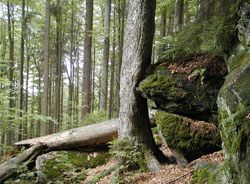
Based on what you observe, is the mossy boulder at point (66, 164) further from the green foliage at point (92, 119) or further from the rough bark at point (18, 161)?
the green foliage at point (92, 119)

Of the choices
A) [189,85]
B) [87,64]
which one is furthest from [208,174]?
[87,64]

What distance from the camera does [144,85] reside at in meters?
4.39

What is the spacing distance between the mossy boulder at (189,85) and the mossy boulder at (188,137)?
22 centimetres

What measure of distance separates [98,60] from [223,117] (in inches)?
951

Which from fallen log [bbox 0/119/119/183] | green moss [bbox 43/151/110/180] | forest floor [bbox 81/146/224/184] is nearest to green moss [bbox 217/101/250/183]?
forest floor [bbox 81/146/224/184]

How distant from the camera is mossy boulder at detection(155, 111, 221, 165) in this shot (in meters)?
3.82

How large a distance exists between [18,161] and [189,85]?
5623mm

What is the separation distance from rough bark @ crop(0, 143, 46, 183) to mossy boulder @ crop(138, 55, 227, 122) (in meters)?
4.29

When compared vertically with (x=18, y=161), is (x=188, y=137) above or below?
above

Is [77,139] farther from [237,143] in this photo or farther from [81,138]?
[237,143]

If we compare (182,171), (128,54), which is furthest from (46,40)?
(182,171)

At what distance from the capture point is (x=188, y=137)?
3.92 m

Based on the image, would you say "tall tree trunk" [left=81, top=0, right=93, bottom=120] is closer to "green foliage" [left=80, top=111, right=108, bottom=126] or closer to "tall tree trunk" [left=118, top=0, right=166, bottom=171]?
"green foliage" [left=80, top=111, right=108, bottom=126]

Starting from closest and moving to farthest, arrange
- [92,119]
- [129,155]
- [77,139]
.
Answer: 1. [129,155]
2. [77,139]
3. [92,119]
